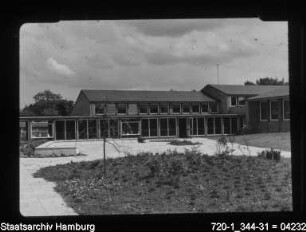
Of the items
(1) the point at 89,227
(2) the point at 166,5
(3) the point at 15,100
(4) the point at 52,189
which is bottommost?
(4) the point at 52,189

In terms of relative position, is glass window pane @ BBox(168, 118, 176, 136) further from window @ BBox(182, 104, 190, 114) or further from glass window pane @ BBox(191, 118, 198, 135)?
window @ BBox(182, 104, 190, 114)

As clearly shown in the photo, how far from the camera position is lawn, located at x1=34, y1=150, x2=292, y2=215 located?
6.54 m

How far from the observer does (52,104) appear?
2117 inches

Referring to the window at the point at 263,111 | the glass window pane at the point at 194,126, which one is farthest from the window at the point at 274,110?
the glass window pane at the point at 194,126

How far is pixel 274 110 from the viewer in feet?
120

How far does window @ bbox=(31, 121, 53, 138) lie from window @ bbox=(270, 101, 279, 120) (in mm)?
19780

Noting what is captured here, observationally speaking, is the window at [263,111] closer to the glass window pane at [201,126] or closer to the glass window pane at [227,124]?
the glass window pane at [227,124]

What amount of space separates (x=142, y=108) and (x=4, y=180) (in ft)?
129

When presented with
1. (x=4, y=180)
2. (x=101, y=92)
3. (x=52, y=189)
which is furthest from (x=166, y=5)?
(x=101, y=92)

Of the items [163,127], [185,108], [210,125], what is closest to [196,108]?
[185,108]

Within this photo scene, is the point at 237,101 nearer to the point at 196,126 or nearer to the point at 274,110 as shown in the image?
the point at 196,126

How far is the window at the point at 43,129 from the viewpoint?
3692 centimetres

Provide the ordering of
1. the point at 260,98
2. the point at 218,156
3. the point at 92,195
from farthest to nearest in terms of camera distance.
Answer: the point at 260,98
the point at 218,156
the point at 92,195

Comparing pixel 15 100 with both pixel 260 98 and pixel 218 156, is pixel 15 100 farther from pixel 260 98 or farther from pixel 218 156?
pixel 260 98
